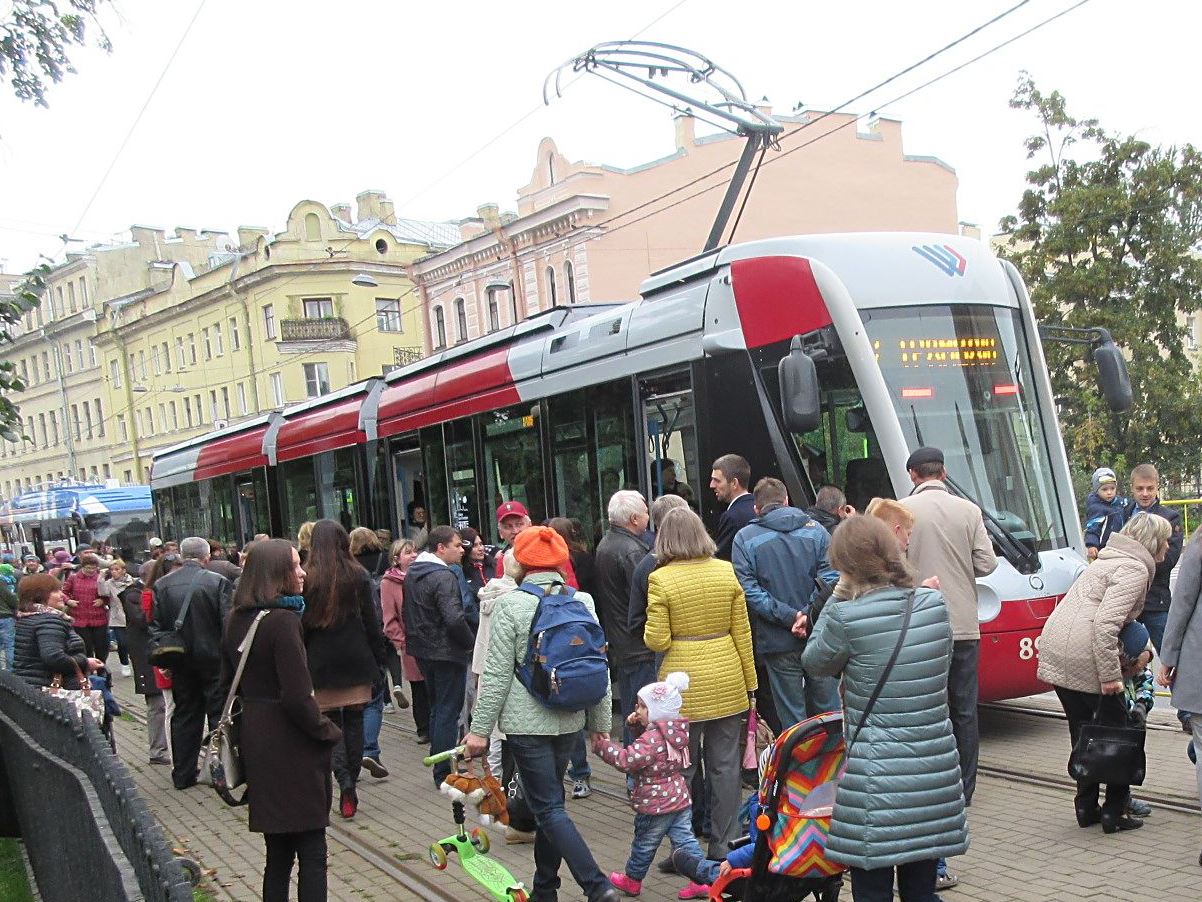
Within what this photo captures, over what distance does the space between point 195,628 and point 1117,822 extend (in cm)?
623

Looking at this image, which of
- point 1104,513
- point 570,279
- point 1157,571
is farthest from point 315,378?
point 1157,571

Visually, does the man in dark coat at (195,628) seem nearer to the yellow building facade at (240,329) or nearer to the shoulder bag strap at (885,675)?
the shoulder bag strap at (885,675)

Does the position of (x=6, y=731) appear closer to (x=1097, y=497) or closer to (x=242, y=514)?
(x=1097, y=497)

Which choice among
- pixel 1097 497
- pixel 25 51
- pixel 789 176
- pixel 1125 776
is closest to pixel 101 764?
pixel 1125 776

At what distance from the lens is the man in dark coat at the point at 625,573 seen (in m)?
7.50

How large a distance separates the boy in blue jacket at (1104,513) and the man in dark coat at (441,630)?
18.6ft

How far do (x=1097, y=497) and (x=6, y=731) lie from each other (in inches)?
353

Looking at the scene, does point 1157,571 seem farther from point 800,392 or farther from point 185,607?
point 185,607

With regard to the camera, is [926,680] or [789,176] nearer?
[926,680]

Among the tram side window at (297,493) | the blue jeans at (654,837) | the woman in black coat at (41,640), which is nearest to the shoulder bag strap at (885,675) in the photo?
the blue jeans at (654,837)

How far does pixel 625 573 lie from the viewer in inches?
295

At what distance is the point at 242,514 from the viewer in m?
21.9

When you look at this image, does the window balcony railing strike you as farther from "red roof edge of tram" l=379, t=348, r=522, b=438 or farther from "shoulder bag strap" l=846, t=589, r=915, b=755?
"shoulder bag strap" l=846, t=589, r=915, b=755

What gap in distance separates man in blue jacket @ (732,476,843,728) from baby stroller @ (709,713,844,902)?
1.95m
